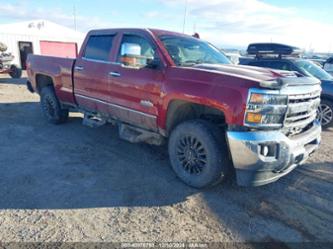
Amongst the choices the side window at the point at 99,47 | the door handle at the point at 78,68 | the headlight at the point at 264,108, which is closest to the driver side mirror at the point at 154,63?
the side window at the point at 99,47

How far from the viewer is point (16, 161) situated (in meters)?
4.49

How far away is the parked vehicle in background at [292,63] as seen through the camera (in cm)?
672

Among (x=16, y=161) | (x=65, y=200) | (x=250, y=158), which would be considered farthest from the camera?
(x=16, y=161)

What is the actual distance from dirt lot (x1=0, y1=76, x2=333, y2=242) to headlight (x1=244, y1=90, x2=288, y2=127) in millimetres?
1040

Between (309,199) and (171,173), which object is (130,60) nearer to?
(171,173)

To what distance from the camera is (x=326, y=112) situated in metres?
6.75

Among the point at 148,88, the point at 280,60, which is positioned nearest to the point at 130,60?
the point at 148,88

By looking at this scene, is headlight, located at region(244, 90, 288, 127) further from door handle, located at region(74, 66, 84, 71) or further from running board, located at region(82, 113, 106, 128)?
door handle, located at region(74, 66, 84, 71)

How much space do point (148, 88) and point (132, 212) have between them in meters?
1.72

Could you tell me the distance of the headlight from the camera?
9.89 ft

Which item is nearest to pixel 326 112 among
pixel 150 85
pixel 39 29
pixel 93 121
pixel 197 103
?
pixel 197 103

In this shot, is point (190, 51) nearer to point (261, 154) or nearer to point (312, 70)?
point (261, 154)

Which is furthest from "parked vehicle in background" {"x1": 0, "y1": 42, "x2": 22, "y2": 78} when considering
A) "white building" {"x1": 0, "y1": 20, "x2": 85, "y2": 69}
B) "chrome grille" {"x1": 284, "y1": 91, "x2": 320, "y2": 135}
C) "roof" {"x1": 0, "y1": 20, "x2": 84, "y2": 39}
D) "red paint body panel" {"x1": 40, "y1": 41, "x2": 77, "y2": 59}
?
"chrome grille" {"x1": 284, "y1": 91, "x2": 320, "y2": 135}

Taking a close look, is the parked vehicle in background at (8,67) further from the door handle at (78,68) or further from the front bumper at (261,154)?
the front bumper at (261,154)
